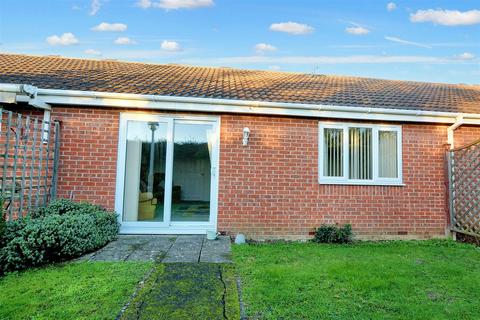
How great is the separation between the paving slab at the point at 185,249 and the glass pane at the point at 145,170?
0.91 m

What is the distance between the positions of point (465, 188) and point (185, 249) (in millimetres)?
6477

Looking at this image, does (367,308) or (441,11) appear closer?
(367,308)

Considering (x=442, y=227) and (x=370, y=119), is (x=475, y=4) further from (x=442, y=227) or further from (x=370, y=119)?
(x=442, y=227)

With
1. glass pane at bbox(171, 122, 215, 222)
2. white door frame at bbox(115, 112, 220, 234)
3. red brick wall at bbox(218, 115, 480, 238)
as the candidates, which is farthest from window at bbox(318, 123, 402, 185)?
glass pane at bbox(171, 122, 215, 222)

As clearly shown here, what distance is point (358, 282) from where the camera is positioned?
3.88m

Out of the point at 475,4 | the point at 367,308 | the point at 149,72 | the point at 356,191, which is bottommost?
the point at 367,308

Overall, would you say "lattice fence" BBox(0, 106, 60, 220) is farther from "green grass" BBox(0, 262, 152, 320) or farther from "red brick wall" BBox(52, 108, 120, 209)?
"green grass" BBox(0, 262, 152, 320)

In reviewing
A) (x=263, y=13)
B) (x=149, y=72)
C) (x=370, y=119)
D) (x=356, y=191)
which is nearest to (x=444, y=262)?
(x=356, y=191)

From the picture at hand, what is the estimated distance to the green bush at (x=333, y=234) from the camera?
21.2 feet

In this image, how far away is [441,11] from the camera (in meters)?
12.1

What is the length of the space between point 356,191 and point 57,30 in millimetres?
12905

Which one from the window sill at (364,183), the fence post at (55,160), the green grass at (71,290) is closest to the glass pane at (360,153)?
the window sill at (364,183)

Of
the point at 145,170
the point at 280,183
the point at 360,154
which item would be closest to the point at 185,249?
the point at 145,170

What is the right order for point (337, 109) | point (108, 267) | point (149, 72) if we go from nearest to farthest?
1. point (108, 267)
2. point (337, 109)
3. point (149, 72)
